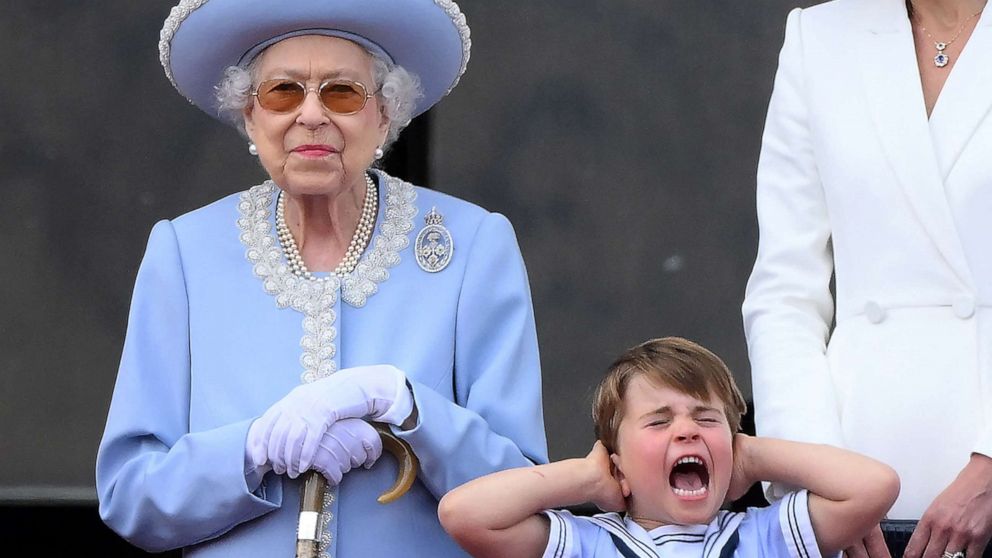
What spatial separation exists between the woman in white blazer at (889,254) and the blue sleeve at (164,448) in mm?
907

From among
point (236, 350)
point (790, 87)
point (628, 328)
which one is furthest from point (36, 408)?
point (790, 87)

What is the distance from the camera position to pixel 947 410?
11.2 ft

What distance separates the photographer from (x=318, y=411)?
3211 millimetres

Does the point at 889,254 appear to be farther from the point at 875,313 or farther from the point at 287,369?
the point at 287,369

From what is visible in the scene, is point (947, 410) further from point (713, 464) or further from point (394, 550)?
point (394, 550)

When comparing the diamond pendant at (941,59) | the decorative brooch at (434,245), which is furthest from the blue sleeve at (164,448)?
the diamond pendant at (941,59)

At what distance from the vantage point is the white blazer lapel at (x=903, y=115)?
11.4 ft

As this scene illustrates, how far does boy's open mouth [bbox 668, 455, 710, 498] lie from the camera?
323 cm

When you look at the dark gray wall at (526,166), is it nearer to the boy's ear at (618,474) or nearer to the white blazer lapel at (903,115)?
the white blazer lapel at (903,115)

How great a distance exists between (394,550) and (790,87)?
3.65 ft

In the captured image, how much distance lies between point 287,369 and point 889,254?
1.04 metres

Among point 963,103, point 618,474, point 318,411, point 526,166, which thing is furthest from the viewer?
point 526,166

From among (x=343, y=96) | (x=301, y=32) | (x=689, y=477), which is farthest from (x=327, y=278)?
(x=689, y=477)

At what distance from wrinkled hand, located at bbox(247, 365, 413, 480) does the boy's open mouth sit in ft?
1.41
